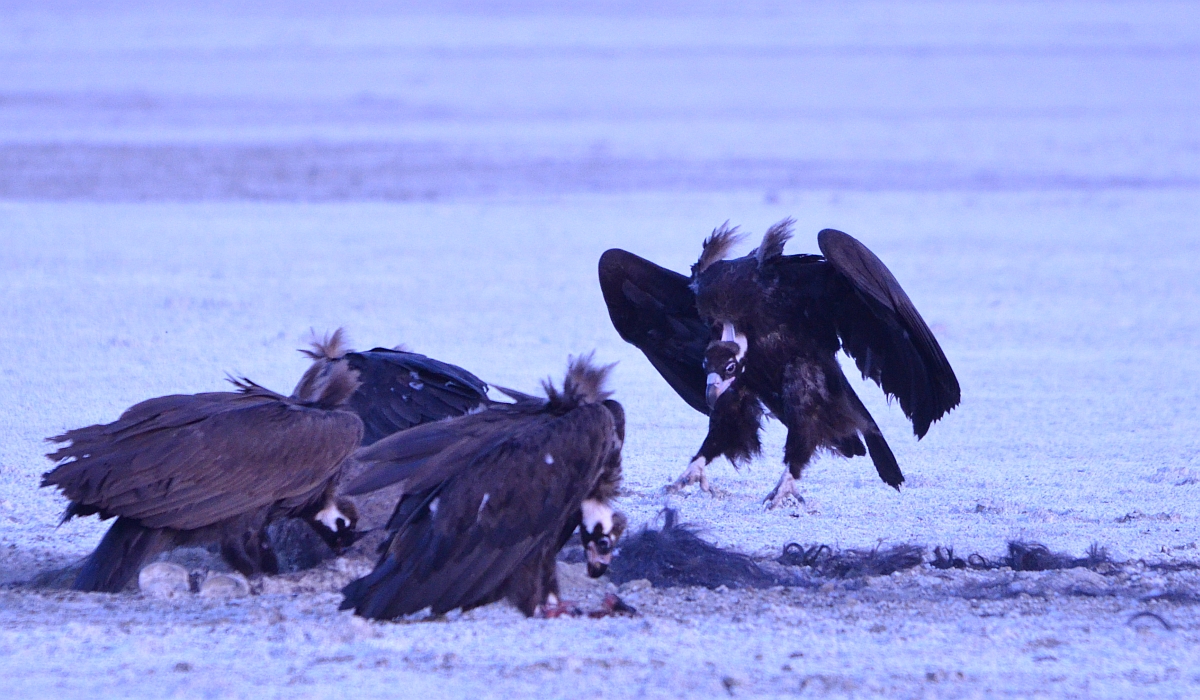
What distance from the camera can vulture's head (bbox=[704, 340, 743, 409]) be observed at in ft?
20.6

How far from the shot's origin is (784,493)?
20.3 ft

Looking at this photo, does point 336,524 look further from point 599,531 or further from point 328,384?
point 599,531

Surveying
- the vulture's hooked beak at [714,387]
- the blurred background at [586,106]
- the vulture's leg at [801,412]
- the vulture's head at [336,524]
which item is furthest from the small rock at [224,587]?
the blurred background at [586,106]

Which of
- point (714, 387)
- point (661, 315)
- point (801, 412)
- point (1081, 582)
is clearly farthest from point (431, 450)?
point (661, 315)

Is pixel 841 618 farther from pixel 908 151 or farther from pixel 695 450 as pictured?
pixel 908 151

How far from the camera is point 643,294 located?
6.81m

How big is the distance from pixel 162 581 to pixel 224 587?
0.20 m

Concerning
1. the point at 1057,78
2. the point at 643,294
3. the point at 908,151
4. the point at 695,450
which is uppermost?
the point at 1057,78

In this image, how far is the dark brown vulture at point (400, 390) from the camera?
5.83 m

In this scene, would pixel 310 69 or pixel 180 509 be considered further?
pixel 310 69

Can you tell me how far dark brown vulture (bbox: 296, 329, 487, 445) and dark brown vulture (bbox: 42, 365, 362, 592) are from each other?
722 mm

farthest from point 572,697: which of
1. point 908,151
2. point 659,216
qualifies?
point 908,151

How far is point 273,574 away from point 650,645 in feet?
4.84

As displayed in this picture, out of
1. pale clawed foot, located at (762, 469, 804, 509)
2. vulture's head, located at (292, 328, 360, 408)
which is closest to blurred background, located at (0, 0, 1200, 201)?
pale clawed foot, located at (762, 469, 804, 509)
